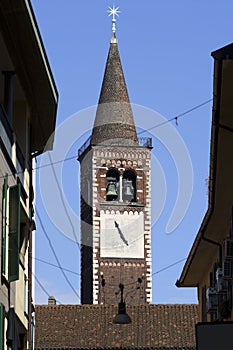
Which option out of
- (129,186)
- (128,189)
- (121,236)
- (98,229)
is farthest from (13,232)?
(128,189)

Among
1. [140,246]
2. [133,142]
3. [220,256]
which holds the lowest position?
[220,256]

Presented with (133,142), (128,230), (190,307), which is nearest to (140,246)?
(128,230)

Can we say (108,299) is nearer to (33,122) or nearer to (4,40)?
(33,122)

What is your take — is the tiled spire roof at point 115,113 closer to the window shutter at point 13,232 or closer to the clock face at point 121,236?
the clock face at point 121,236

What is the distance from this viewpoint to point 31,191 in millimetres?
21562

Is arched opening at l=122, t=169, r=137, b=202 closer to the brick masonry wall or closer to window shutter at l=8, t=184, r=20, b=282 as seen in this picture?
the brick masonry wall

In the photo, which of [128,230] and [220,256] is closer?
[220,256]

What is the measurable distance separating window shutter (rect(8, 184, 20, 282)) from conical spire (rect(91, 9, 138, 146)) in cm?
6391

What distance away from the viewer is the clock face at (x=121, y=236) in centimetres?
8119

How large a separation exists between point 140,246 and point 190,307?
946 inches

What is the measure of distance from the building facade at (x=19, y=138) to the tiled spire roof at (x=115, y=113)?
5958cm

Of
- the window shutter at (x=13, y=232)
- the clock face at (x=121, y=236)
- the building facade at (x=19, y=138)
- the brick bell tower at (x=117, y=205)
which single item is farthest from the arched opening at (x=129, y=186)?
the window shutter at (x=13, y=232)

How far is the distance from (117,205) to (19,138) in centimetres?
6102

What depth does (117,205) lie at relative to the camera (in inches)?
3209
